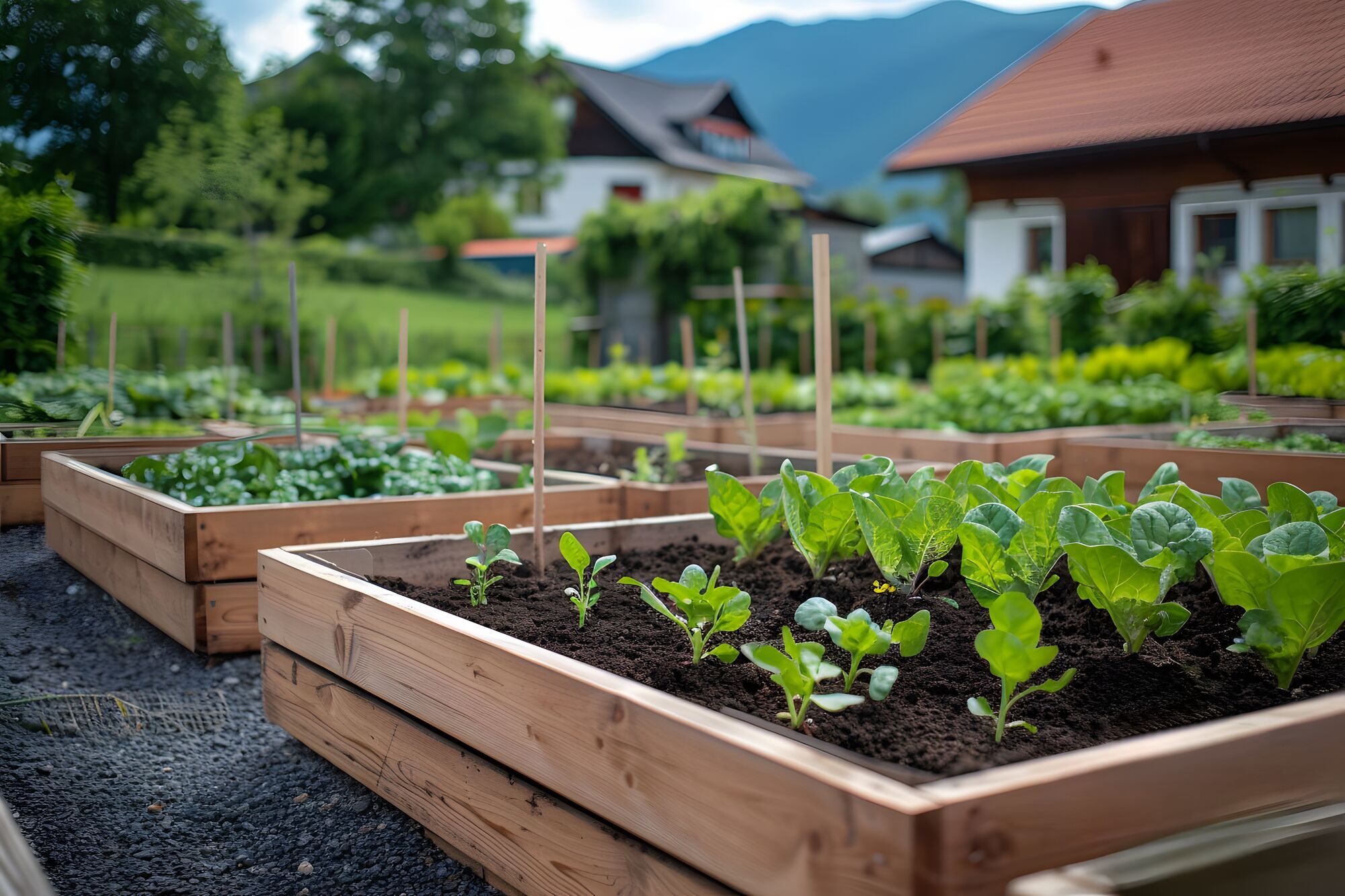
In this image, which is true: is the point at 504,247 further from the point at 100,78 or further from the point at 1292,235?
the point at 1292,235

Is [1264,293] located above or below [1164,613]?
above

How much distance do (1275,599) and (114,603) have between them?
2.57 meters

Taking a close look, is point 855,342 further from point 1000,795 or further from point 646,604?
point 1000,795

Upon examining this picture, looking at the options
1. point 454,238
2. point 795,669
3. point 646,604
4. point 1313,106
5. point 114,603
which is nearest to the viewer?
point 795,669

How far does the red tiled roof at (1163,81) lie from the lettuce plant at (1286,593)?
1.12m

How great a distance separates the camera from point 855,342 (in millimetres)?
10586

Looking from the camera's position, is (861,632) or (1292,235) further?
(1292,235)

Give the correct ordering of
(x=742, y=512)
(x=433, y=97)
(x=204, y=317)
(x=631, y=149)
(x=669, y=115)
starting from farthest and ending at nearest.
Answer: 1. (x=669, y=115)
2. (x=631, y=149)
3. (x=433, y=97)
4. (x=204, y=317)
5. (x=742, y=512)

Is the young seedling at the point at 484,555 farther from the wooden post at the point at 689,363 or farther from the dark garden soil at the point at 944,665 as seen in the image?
the wooden post at the point at 689,363

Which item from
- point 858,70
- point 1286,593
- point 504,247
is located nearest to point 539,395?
point 1286,593

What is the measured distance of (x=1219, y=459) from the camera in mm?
2678

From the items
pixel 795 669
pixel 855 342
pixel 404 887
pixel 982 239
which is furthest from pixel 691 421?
pixel 855 342

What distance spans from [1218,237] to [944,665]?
59.8 inches

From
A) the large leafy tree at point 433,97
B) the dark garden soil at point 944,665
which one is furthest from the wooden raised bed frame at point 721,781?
the large leafy tree at point 433,97
